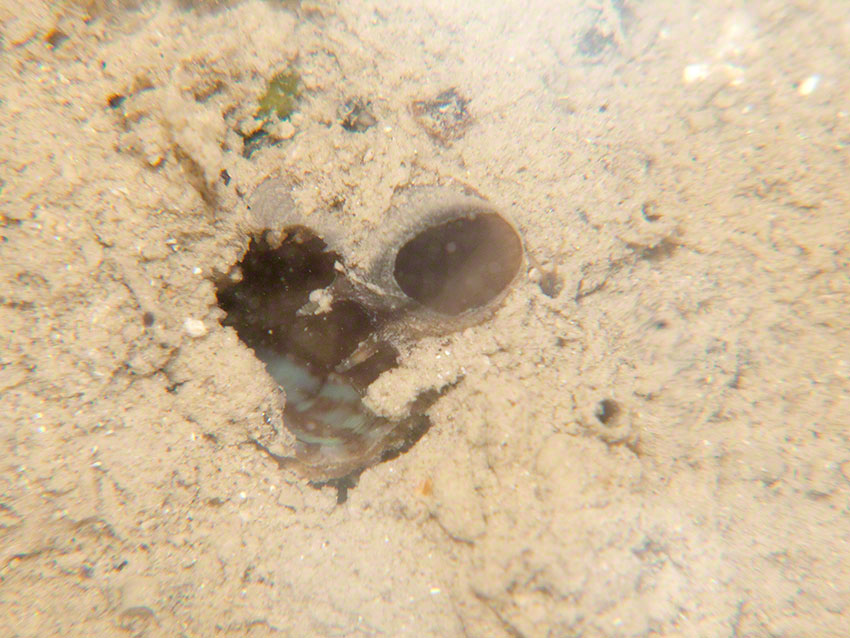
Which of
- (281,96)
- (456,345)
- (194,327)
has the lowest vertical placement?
(456,345)

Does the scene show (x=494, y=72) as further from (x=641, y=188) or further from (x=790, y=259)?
(x=790, y=259)

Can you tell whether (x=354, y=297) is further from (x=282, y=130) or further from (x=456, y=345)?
(x=282, y=130)

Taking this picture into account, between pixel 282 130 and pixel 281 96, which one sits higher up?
pixel 281 96

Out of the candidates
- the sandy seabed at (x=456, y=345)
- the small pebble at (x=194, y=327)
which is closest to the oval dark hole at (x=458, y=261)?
the sandy seabed at (x=456, y=345)

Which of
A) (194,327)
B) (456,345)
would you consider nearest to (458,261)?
(456,345)

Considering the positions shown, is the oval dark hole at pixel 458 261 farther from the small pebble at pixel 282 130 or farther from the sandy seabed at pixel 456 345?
the small pebble at pixel 282 130

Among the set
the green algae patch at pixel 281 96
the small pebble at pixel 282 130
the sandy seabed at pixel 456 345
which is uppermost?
the green algae patch at pixel 281 96

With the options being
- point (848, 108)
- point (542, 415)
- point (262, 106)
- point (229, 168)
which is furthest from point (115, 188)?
point (848, 108)

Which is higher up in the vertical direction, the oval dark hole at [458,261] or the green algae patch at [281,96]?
the green algae patch at [281,96]
